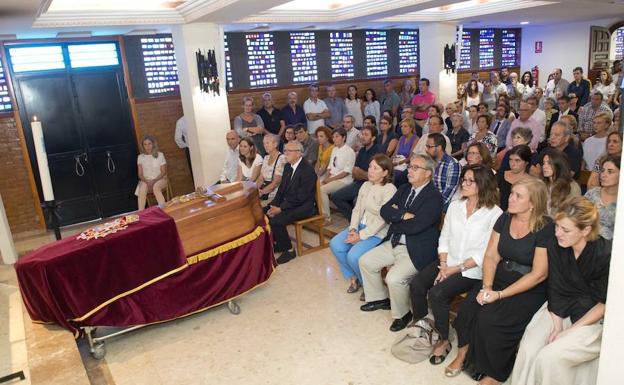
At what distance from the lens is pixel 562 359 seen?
242 centimetres

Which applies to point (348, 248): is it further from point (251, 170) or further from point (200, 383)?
point (251, 170)

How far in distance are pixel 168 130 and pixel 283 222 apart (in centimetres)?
348

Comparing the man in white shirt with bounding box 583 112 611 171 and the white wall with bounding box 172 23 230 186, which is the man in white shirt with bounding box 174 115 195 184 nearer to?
the white wall with bounding box 172 23 230 186

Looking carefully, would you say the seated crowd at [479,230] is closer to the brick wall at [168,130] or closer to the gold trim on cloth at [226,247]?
the gold trim on cloth at [226,247]

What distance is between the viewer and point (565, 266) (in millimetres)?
2559

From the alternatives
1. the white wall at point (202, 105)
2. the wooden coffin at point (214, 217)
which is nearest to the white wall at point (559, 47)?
the white wall at point (202, 105)

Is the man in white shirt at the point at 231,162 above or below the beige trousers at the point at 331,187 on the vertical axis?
above

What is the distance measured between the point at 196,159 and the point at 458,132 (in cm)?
358

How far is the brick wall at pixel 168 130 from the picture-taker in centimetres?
726

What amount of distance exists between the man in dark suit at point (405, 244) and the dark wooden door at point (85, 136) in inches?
192

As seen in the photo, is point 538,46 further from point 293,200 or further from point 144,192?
point 144,192

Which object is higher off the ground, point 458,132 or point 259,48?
point 259,48

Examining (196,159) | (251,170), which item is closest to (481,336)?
(251,170)

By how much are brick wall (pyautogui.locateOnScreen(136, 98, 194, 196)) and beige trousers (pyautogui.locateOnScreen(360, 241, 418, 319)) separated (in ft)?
15.7
